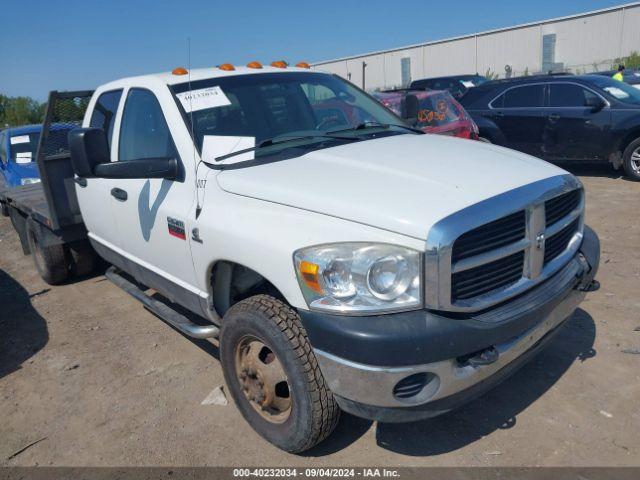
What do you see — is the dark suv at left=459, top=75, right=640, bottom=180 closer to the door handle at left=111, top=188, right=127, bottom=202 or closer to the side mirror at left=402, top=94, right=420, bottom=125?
the side mirror at left=402, top=94, right=420, bottom=125

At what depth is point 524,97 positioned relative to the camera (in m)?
9.71

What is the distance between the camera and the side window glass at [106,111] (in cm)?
424

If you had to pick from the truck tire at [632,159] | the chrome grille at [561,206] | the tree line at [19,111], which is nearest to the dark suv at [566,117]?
the truck tire at [632,159]

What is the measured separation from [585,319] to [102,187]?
3.88 meters

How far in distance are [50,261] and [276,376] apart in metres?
3.96

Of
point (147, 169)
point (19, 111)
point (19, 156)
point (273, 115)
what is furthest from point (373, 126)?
point (19, 111)

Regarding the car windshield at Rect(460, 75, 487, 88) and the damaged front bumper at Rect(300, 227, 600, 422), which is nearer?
the damaged front bumper at Rect(300, 227, 600, 422)

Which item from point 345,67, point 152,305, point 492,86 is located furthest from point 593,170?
point 345,67

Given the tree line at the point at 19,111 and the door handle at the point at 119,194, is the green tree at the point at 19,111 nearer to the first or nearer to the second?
the tree line at the point at 19,111

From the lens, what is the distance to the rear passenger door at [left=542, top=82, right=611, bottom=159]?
8750 millimetres

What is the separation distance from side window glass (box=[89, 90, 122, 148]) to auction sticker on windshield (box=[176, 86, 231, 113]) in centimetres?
101

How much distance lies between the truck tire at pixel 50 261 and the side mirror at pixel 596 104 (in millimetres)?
8112

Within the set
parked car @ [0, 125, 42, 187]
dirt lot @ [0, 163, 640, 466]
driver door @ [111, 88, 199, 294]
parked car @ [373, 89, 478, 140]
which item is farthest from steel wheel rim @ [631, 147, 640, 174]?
parked car @ [0, 125, 42, 187]

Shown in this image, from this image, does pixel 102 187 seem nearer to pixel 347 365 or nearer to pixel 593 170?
pixel 347 365
